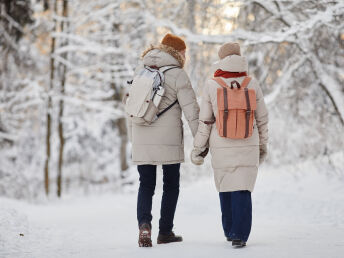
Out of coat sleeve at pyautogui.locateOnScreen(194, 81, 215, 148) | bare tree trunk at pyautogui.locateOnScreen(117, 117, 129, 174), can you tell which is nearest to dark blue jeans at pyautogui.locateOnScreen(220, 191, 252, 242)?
coat sleeve at pyautogui.locateOnScreen(194, 81, 215, 148)

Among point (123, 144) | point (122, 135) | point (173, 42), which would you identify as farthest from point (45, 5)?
point (173, 42)

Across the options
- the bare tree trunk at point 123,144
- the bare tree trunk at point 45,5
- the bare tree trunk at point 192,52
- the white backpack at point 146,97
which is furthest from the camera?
the bare tree trunk at point 123,144

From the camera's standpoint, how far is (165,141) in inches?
172

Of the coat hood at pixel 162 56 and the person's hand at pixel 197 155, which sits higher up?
the coat hood at pixel 162 56

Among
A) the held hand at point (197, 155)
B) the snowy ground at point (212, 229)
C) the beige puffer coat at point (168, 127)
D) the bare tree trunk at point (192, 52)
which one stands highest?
the bare tree trunk at point (192, 52)

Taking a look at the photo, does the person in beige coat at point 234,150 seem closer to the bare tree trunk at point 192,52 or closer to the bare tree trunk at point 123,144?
the bare tree trunk at point 192,52

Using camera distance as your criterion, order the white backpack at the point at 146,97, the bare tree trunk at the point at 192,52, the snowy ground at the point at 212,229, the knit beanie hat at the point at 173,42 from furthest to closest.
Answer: the bare tree trunk at the point at 192,52, the knit beanie hat at the point at 173,42, the white backpack at the point at 146,97, the snowy ground at the point at 212,229

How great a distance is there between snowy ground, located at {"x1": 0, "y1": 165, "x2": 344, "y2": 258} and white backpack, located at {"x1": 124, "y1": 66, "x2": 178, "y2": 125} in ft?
3.56

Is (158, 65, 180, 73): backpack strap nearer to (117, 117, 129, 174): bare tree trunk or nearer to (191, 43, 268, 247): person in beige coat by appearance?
(191, 43, 268, 247): person in beige coat

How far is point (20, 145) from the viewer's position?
20.9 m

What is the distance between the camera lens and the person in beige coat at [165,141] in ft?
14.3

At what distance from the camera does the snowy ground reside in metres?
4.11

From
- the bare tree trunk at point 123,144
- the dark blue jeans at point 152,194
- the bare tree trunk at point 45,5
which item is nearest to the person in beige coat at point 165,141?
the dark blue jeans at point 152,194

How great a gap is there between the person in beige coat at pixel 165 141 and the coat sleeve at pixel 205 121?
14 centimetres
